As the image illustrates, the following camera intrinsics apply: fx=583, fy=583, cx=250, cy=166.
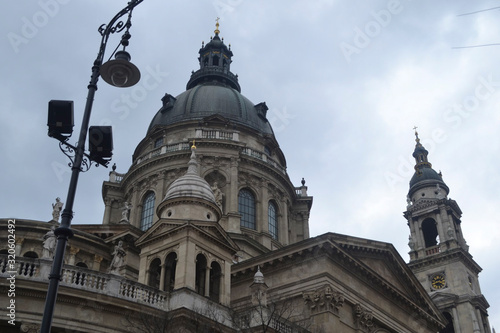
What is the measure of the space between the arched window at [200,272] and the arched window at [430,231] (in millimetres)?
45672

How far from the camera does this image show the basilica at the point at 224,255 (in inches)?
858

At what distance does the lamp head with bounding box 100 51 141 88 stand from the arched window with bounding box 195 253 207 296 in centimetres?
1499

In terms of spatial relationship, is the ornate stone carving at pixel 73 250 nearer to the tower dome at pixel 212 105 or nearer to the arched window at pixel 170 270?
the arched window at pixel 170 270

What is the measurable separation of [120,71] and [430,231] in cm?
6061

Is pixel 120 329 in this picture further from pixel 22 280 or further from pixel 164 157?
pixel 164 157

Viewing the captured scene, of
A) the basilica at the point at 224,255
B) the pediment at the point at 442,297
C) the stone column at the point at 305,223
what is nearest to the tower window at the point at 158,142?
the basilica at the point at 224,255

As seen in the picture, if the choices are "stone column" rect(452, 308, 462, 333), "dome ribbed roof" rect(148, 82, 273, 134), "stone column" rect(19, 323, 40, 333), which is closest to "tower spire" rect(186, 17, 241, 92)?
"dome ribbed roof" rect(148, 82, 273, 134)

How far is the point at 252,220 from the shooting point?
45.8m

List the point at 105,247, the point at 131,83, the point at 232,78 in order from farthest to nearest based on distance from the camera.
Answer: the point at 232,78
the point at 105,247
the point at 131,83

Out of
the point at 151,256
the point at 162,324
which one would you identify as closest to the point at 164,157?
the point at 151,256

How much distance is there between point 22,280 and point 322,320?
571 inches

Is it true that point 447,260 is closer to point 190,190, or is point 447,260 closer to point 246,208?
point 246,208

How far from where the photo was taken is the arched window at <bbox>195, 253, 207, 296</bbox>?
2645 centimetres

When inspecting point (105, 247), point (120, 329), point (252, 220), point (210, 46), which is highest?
point (210, 46)
